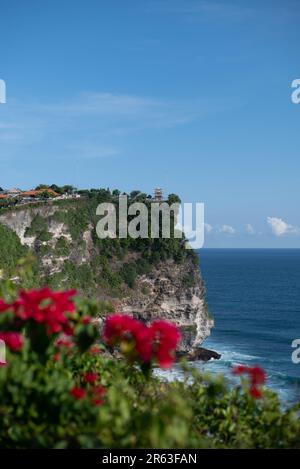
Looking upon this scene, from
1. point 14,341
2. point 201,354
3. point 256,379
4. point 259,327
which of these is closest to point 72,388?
point 14,341

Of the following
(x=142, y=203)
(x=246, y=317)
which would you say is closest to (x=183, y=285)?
(x=142, y=203)

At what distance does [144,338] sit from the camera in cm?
470

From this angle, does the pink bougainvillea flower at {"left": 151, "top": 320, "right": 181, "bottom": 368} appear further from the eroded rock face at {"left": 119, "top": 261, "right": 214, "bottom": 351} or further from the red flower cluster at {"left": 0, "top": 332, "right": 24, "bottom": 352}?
the eroded rock face at {"left": 119, "top": 261, "right": 214, "bottom": 351}

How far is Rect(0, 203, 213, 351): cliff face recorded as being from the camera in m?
66.3

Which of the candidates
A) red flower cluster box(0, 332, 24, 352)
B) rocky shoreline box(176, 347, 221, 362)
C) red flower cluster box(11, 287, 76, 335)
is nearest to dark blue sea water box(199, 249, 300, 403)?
rocky shoreline box(176, 347, 221, 362)

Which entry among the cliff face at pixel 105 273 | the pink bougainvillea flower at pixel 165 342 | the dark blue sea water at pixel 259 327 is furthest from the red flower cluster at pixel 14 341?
the cliff face at pixel 105 273

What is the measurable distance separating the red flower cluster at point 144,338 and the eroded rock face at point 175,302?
2413 inches

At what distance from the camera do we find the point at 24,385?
4750 millimetres

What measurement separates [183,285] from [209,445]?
64286 millimetres

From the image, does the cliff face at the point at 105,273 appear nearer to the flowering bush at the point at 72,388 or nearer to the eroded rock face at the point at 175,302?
the eroded rock face at the point at 175,302

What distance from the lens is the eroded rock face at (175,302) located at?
66.9 metres

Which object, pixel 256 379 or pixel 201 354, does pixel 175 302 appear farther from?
pixel 256 379

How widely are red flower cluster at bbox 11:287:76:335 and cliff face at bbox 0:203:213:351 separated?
196 ft
